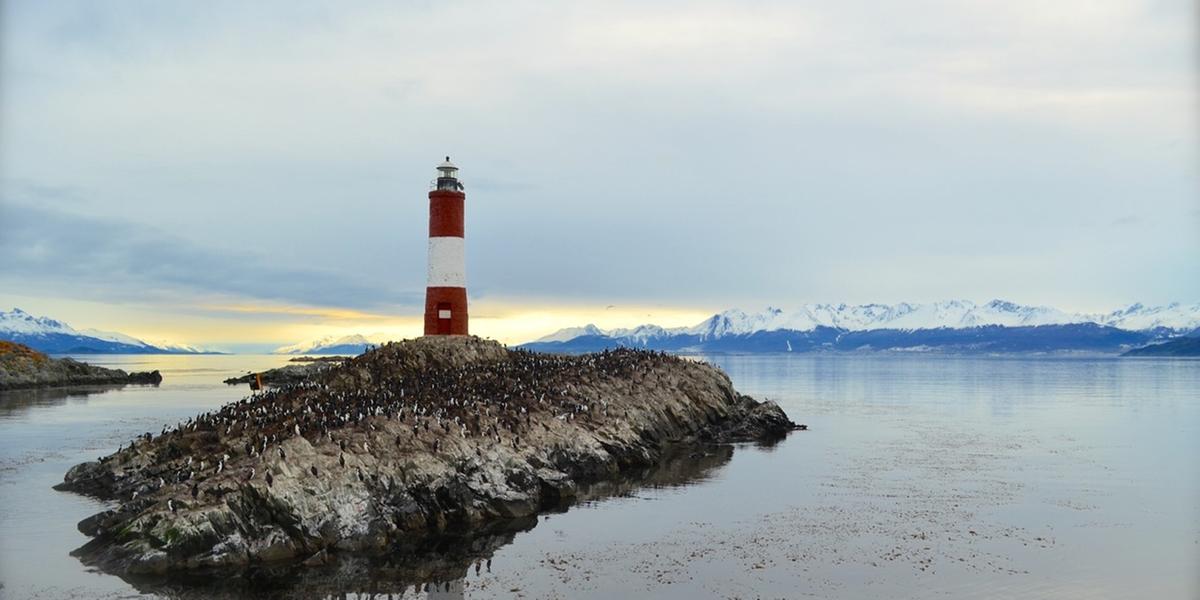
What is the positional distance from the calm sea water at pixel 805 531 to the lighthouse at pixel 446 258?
56.3 feet

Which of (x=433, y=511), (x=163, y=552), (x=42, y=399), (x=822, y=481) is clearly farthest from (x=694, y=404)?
(x=42, y=399)

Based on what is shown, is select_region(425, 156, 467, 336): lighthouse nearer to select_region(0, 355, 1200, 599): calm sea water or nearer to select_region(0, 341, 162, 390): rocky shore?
select_region(0, 355, 1200, 599): calm sea water

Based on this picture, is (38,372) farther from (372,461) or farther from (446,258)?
(372,461)

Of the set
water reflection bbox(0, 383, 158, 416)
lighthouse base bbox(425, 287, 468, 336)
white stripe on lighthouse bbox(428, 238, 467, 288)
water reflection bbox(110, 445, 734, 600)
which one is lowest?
water reflection bbox(110, 445, 734, 600)

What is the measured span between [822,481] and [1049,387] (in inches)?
3382

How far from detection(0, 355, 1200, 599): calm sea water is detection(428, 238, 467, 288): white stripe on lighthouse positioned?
713 inches

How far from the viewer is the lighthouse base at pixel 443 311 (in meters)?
50.8

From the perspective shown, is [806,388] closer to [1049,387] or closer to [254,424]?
[1049,387]

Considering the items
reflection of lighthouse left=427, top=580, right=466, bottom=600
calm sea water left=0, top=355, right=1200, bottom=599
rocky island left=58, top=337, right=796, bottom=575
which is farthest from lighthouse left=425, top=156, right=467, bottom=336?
reflection of lighthouse left=427, top=580, right=466, bottom=600

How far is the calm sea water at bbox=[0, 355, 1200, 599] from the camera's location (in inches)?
822

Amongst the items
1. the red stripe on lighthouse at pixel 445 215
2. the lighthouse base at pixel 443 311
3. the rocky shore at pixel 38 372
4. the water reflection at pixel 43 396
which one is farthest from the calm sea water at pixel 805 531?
the rocky shore at pixel 38 372

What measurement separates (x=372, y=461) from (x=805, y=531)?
1332 centimetres

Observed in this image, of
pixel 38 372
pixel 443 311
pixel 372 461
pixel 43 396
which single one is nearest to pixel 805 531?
pixel 372 461

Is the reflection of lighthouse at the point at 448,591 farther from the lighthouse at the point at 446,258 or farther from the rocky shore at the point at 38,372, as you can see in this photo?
the rocky shore at the point at 38,372
